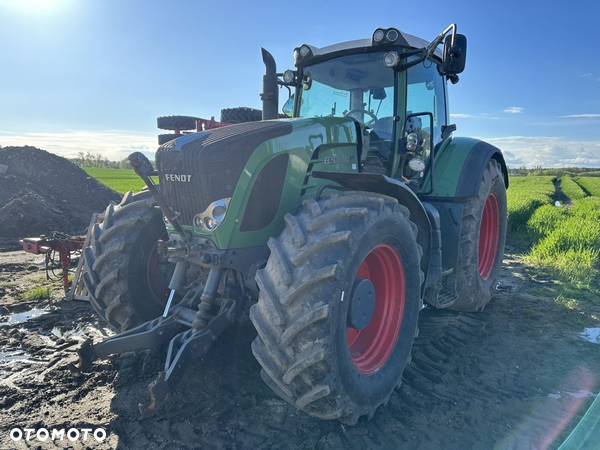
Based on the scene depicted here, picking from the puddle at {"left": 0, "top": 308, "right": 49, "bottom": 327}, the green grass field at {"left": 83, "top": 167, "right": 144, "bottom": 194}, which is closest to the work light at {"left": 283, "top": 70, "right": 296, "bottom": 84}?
the puddle at {"left": 0, "top": 308, "right": 49, "bottom": 327}

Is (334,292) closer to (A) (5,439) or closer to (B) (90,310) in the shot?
(A) (5,439)

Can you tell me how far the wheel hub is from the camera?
9.65ft

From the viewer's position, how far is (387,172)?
426 cm

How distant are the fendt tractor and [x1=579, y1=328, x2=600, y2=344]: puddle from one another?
42.8 inches

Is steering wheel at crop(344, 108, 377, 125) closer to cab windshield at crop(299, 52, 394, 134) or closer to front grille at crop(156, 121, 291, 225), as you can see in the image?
cab windshield at crop(299, 52, 394, 134)

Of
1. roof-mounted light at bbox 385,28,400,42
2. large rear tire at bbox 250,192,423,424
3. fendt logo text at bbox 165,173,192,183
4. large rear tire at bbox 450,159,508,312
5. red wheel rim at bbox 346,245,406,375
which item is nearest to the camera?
large rear tire at bbox 250,192,423,424

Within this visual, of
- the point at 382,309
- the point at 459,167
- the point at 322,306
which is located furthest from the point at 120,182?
the point at 322,306

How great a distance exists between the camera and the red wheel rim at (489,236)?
5.69m

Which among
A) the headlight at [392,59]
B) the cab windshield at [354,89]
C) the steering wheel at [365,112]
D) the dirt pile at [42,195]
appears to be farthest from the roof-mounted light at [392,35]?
the dirt pile at [42,195]

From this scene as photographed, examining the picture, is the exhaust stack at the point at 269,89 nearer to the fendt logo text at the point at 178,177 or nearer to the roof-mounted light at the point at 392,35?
the roof-mounted light at the point at 392,35

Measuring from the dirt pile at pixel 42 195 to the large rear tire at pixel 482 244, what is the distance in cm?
849

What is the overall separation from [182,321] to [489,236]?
13.6ft

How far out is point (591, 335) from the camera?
4.57 m

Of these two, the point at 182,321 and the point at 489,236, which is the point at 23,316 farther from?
the point at 489,236
